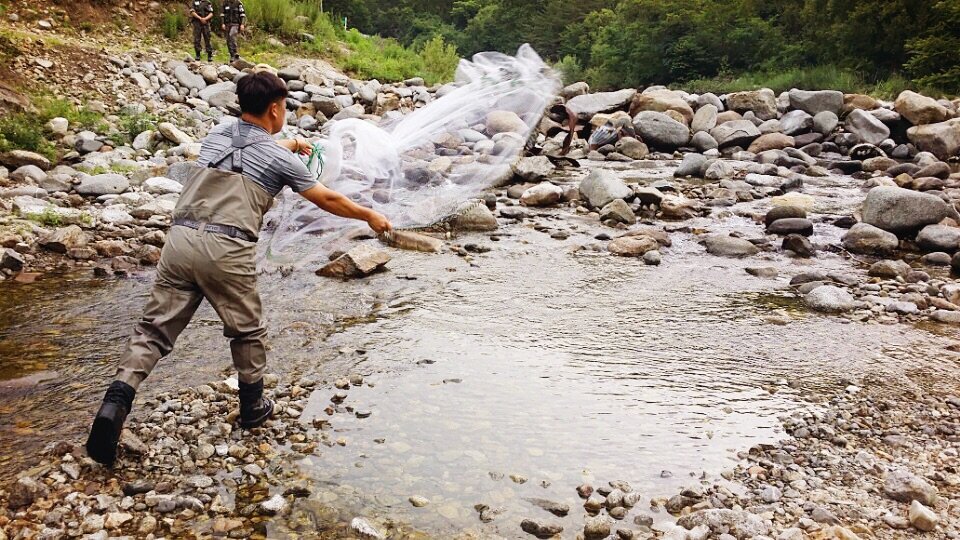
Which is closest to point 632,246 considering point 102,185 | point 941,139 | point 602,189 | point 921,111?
point 602,189

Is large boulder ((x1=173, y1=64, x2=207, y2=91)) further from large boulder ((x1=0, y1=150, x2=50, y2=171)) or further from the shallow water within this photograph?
the shallow water

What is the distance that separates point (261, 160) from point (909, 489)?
3.61 metres

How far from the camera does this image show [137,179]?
1023cm

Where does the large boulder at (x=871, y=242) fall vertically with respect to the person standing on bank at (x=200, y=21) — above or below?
below

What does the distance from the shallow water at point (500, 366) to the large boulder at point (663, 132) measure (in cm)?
982

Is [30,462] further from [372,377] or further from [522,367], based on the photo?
[522,367]

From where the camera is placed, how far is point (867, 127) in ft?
56.3

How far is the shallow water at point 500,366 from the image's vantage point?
12.3 ft

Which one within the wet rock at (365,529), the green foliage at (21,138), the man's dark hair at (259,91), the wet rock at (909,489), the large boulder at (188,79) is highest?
the man's dark hair at (259,91)

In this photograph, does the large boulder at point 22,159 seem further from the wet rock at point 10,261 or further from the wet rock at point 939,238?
the wet rock at point 939,238

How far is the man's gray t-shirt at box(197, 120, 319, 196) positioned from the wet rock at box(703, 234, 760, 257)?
19.9 ft

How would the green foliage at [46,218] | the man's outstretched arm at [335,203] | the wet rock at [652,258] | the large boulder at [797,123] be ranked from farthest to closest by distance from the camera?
the large boulder at [797,123]
the wet rock at [652,258]
the green foliage at [46,218]
the man's outstretched arm at [335,203]

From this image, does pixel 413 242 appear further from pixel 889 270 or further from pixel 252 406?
pixel 889 270

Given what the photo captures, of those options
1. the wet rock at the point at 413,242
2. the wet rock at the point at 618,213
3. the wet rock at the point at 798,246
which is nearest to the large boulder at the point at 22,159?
the wet rock at the point at 413,242
